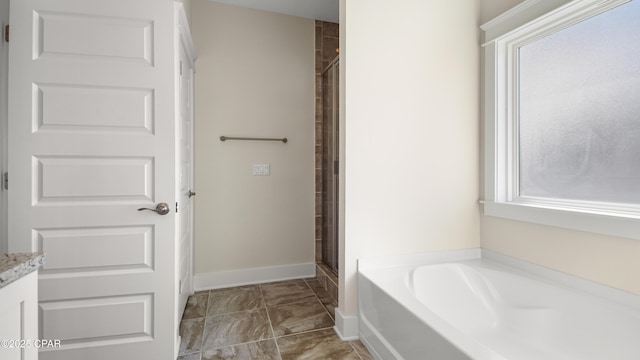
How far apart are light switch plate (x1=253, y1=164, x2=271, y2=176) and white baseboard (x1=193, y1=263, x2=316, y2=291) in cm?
92

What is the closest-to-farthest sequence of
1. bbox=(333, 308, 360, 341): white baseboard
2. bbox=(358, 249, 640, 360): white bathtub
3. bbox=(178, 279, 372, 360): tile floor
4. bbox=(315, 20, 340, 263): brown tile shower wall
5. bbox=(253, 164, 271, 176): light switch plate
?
bbox=(358, 249, 640, 360): white bathtub → bbox=(178, 279, 372, 360): tile floor → bbox=(333, 308, 360, 341): white baseboard → bbox=(253, 164, 271, 176): light switch plate → bbox=(315, 20, 340, 263): brown tile shower wall

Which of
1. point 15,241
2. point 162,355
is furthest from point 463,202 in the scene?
point 15,241

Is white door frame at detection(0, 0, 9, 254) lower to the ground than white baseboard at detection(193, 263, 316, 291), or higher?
higher

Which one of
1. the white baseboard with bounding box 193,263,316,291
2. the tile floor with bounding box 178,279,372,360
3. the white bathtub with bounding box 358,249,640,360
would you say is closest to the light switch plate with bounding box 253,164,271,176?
the white baseboard with bounding box 193,263,316,291

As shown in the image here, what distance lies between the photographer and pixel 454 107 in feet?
6.69

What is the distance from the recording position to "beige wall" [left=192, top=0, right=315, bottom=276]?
2.58 m

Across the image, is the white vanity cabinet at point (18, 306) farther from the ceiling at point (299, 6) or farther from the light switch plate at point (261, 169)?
the ceiling at point (299, 6)

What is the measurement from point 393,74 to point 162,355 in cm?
216

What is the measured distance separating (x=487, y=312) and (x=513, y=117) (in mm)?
1281

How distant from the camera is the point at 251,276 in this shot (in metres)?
2.72

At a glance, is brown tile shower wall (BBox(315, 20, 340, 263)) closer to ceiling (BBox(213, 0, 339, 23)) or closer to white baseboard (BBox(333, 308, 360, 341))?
ceiling (BBox(213, 0, 339, 23))

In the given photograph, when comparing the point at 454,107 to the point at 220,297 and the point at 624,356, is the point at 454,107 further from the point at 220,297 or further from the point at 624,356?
the point at 220,297

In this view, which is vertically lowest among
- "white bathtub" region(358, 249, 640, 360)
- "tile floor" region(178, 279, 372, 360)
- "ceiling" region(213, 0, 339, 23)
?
"tile floor" region(178, 279, 372, 360)

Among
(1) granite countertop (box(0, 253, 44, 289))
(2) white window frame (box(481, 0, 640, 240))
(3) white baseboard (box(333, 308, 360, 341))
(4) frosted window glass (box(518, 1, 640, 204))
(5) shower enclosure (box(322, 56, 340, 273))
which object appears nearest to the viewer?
(1) granite countertop (box(0, 253, 44, 289))
